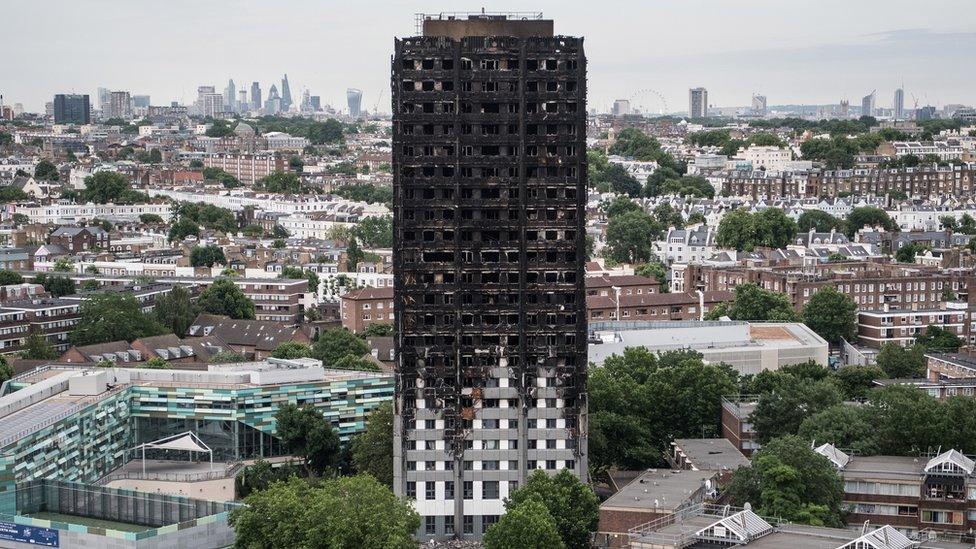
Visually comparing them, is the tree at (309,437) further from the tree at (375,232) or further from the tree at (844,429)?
the tree at (375,232)

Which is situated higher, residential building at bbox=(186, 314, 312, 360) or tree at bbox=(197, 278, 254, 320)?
tree at bbox=(197, 278, 254, 320)

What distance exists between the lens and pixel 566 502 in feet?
181


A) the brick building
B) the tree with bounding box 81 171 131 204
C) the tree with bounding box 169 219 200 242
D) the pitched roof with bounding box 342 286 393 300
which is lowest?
the brick building

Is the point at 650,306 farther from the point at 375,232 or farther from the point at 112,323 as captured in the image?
the point at 375,232

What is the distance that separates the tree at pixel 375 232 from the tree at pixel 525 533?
91071mm

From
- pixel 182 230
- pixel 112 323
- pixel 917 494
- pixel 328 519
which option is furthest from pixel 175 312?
pixel 917 494

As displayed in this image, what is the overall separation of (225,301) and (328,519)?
2257 inches

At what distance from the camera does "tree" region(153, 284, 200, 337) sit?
10088cm

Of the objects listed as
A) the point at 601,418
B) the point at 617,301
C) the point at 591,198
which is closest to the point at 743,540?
the point at 601,418

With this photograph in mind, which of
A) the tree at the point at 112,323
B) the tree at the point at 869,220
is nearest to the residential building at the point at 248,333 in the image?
the tree at the point at 112,323

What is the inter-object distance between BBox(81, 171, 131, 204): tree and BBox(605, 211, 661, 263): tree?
208 feet

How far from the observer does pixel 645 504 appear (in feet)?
174

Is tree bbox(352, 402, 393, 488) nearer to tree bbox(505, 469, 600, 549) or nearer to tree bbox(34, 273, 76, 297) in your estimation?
tree bbox(505, 469, 600, 549)

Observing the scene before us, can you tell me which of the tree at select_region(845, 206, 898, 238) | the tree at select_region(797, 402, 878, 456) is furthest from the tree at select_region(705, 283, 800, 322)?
the tree at select_region(845, 206, 898, 238)
